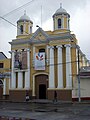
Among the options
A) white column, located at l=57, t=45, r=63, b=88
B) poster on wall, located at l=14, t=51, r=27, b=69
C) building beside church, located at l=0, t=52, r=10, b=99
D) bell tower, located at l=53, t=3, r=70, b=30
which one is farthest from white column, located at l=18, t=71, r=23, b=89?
bell tower, located at l=53, t=3, r=70, b=30

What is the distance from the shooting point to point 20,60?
45719 mm

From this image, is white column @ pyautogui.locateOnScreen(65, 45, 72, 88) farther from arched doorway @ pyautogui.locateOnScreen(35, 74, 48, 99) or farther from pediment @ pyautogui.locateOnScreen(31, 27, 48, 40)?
pediment @ pyautogui.locateOnScreen(31, 27, 48, 40)

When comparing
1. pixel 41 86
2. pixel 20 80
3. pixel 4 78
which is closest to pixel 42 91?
pixel 41 86

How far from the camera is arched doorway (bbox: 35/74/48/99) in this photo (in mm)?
44188

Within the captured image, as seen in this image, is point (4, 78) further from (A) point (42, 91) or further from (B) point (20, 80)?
(A) point (42, 91)

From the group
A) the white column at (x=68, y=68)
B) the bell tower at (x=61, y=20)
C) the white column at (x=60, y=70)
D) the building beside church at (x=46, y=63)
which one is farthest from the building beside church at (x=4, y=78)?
the white column at (x=68, y=68)

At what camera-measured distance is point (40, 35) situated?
148ft

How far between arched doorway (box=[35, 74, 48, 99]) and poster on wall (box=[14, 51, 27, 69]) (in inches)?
139

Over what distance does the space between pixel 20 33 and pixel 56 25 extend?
7945mm

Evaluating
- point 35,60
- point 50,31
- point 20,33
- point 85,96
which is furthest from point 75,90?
A: point 20,33

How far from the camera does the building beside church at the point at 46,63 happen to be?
41188 millimetres

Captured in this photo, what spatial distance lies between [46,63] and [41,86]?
444cm

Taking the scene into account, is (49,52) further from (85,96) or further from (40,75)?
(85,96)

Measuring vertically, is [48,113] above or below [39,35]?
below
